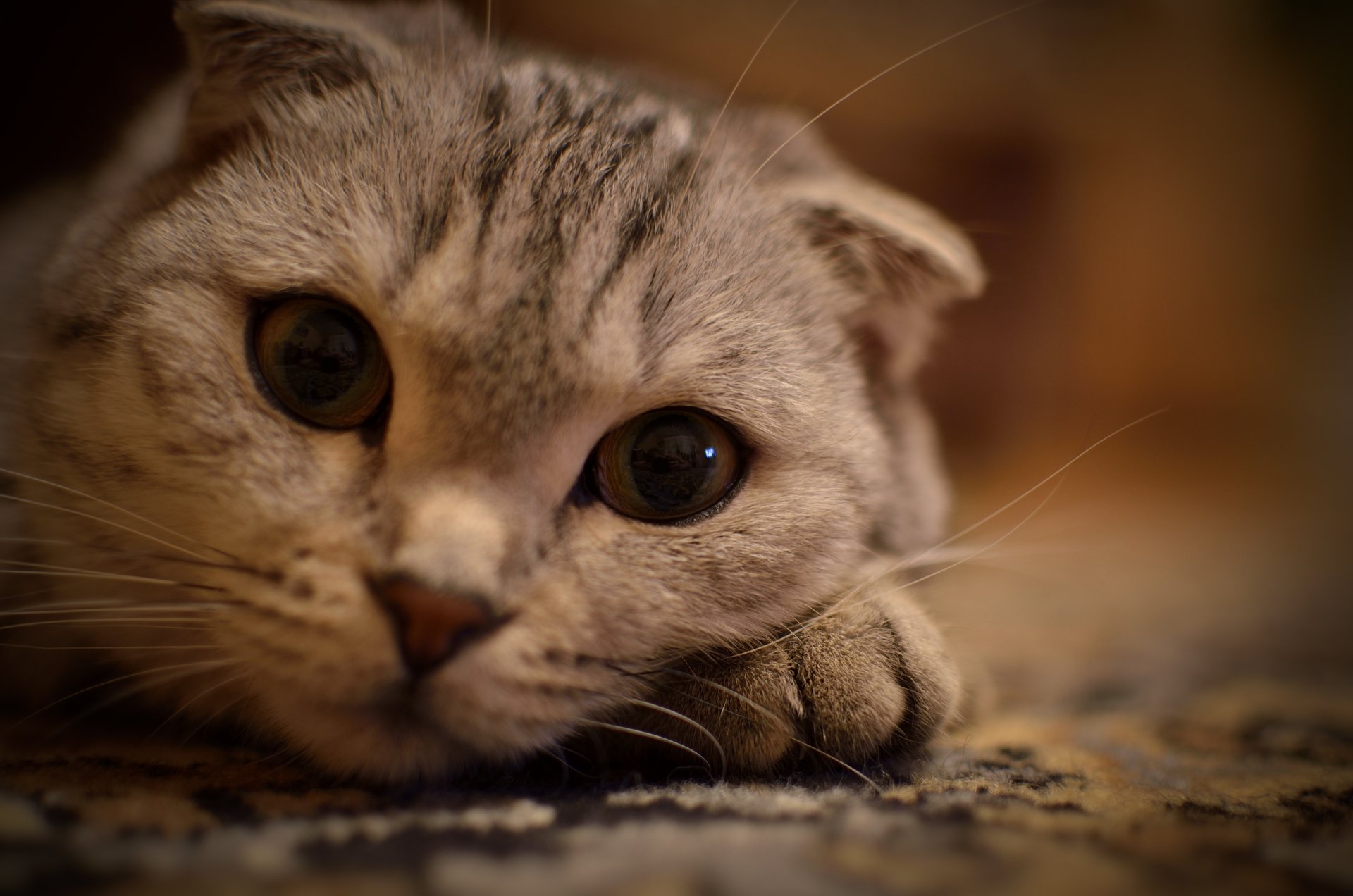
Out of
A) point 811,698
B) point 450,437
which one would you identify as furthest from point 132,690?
point 811,698

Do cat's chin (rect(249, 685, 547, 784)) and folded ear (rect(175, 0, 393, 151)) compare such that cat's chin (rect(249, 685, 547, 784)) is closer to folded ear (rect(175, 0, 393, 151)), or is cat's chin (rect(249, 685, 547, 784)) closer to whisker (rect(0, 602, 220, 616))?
whisker (rect(0, 602, 220, 616))

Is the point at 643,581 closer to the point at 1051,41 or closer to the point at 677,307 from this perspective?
the point at 677,307

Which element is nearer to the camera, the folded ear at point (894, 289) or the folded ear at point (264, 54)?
the folded ear at point (264, 54)

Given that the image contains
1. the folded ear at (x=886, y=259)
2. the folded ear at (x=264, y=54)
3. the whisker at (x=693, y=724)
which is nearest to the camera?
the whisker at (x=693, y=724)

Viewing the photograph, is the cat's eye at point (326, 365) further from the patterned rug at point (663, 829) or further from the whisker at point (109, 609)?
the patterned rug at point (663, 829)

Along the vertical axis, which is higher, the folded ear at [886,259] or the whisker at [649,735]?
the folded ear at [886,259]

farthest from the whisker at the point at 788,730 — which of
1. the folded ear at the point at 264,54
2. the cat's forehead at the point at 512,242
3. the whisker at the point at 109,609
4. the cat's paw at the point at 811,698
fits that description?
the folded ear at the point at 264,54

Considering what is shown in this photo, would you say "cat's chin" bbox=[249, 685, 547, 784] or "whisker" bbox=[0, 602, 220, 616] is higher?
"whisker" bbox=[0, 602, 220, 616]

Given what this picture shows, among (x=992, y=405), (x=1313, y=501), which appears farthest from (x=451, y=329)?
(x=1313, y=501)

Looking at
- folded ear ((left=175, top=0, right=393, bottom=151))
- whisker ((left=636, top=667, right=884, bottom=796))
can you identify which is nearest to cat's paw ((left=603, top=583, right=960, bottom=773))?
whisker ((left=636, top=667, right=884, bottom=796))
